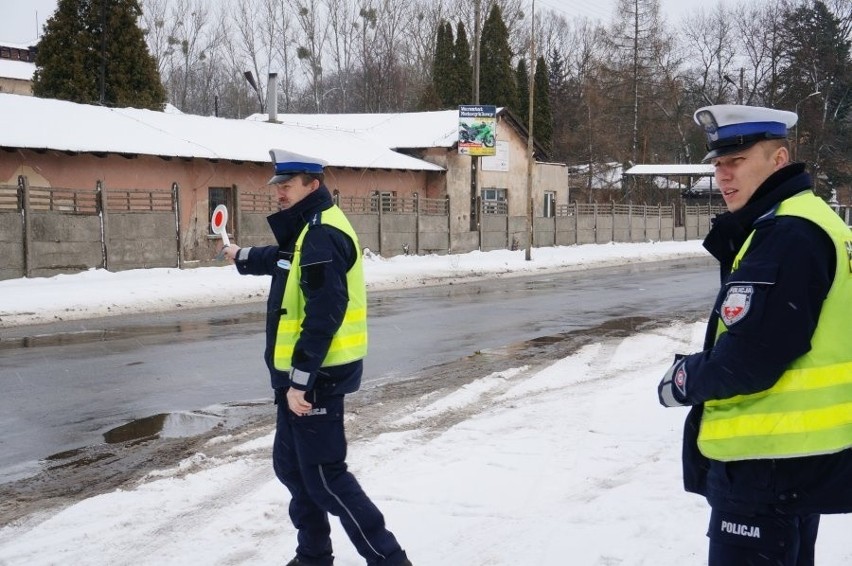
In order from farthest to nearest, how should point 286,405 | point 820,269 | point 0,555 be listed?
point 0,555 → point 286,405 → point 820,269

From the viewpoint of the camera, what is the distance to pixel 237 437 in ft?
22.4

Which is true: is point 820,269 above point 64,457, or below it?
above

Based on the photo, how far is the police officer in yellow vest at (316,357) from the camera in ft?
12.8

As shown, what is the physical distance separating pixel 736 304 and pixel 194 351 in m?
9.27

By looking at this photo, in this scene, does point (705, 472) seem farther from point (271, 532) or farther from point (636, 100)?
point (636, 100)

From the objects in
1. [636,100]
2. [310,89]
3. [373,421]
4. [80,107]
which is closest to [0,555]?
[373,421]

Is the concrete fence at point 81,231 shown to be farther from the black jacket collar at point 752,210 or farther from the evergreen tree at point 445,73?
the evergreen tree at point 445,73

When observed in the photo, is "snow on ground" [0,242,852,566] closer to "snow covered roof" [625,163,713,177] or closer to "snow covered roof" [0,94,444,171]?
"snow covered roof" [0,94,444,171]

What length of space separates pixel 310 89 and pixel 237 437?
68.6 metres

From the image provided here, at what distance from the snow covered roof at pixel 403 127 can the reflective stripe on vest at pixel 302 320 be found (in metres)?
31.9

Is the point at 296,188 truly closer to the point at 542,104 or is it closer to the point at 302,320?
the point at 302,320

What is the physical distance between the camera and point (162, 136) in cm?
2633

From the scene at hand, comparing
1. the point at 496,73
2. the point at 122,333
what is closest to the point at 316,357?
the point at 122,333

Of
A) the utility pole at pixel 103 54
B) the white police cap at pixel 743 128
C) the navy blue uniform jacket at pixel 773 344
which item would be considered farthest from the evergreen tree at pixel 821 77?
the navy blue uniform jacket at pixel 773 344
